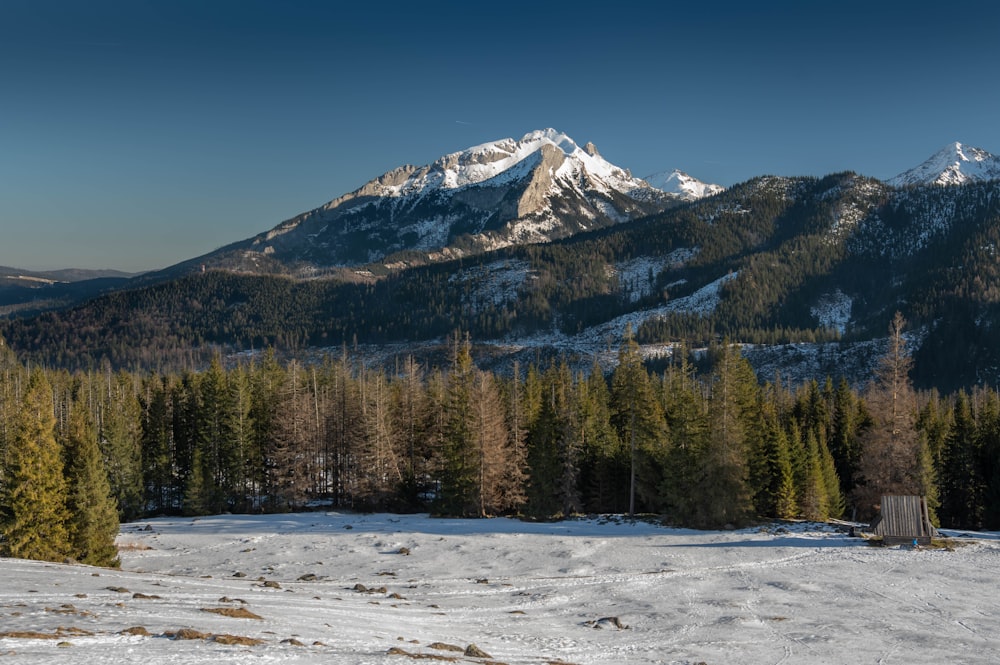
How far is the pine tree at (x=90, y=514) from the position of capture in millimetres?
39688

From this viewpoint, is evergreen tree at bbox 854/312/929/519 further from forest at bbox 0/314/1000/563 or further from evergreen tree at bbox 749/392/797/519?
evergreen tree at bbox 749/392/797/519

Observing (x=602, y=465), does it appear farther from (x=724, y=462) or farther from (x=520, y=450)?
(x=724, y=462)

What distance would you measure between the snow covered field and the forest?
662 cm

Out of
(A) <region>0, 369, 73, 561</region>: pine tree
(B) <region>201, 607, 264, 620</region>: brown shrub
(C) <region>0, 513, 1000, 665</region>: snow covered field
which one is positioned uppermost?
(A) <region>0, 369, 73, 561</region>: pine tree

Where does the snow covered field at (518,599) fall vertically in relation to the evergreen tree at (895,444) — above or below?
below

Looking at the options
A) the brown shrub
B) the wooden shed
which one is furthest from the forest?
the brown shrub

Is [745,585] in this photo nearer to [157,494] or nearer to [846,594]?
[846,594]

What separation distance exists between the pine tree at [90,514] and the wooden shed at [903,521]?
43135 mm

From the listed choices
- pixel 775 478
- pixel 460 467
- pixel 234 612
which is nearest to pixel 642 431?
pixel 775 478

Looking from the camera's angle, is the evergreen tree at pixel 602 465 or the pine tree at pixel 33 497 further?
the evergreen tree at pixel 602 465

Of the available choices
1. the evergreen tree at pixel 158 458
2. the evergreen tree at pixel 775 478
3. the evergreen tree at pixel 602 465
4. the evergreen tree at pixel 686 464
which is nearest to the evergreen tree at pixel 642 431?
the evergreen tree at pixel 686 464

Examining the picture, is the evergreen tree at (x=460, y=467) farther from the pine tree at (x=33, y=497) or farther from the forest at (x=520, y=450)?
the pine tree at (x=33, y=497)

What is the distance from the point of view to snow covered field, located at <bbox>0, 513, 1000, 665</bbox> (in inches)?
764

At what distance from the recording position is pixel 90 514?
132 ft
